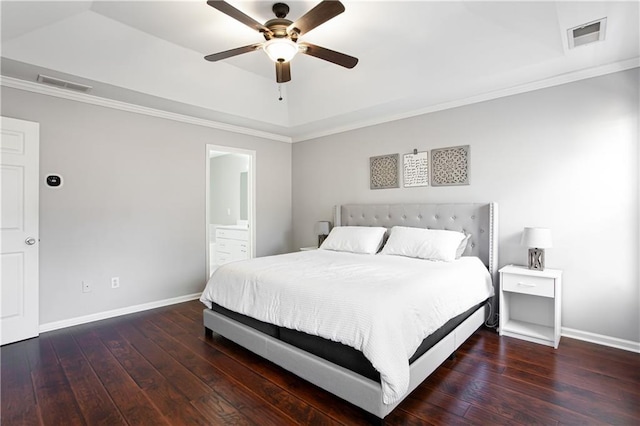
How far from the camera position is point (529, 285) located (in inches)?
115

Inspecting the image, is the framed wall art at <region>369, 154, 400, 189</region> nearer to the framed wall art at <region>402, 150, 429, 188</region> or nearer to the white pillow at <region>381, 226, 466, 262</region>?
the framed wall art at <region>402, 150, 429, 188</region>

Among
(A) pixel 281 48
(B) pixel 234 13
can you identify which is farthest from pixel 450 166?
(B) pixel 234 13

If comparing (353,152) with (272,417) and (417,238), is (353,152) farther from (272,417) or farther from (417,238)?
(272,417)

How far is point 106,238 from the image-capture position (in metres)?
3.66

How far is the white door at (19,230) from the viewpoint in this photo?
295 cm

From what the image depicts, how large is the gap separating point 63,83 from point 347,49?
283 cm

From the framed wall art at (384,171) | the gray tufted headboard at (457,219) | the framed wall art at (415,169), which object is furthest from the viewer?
the framed wall art at (384,171)

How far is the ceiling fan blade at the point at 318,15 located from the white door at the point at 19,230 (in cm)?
277

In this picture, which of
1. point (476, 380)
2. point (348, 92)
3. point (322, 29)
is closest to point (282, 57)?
point (322, 29)

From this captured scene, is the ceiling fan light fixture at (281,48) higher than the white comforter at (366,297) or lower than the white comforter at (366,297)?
higher

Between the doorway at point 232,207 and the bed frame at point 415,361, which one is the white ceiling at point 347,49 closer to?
the bed frame at point 415,361

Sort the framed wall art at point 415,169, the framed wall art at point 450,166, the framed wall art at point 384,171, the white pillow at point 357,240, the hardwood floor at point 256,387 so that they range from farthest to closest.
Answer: the framed wall art at point 384,171
the framed wall art at point 415,169
the white pillow at point 357,240
the framed wall art at point 450,166
the hardwood floor at point 256,387

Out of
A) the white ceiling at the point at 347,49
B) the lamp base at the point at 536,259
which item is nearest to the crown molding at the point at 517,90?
the white ceiling at the point at 347,49

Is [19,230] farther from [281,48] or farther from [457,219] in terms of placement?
[457,219]
